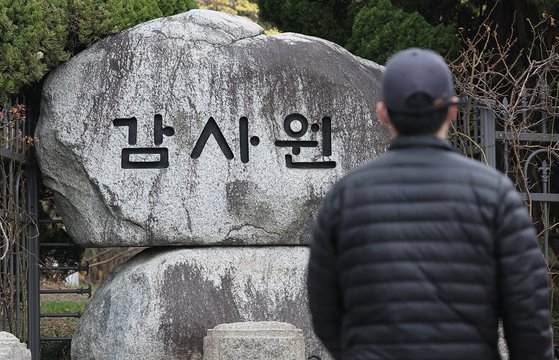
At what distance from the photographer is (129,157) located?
7.06 m

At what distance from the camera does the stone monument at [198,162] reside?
6.98 m

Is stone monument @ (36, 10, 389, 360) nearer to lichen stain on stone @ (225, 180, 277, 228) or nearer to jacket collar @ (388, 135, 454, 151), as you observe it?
lichen stain on stone @ (225, 180, 277, 228)

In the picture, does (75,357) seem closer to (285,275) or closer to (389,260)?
(285,275)

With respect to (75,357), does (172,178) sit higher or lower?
higher

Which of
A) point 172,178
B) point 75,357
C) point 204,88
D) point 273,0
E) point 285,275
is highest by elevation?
point 273,0

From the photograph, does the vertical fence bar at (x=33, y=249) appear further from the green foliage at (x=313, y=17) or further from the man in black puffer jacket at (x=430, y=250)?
the man in black puffer jacket at (x=430, y=250)

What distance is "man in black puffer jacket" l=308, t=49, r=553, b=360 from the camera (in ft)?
8.38

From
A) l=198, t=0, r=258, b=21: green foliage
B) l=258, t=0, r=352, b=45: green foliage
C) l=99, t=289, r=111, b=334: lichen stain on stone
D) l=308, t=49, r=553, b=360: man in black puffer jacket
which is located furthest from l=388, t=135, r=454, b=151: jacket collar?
l=198, t=0, r=258, b=21: green foliage

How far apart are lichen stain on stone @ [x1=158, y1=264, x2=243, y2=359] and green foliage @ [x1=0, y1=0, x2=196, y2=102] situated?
1.61 m

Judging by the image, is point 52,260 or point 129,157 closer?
point 129,157

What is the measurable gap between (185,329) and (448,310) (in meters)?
4.41

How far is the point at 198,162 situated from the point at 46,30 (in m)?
1.35

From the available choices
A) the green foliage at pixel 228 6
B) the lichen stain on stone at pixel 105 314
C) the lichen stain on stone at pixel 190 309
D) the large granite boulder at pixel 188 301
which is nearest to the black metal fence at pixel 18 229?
the large granite boulder at pixel 188 301

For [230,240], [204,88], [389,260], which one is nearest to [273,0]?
[204,88]
